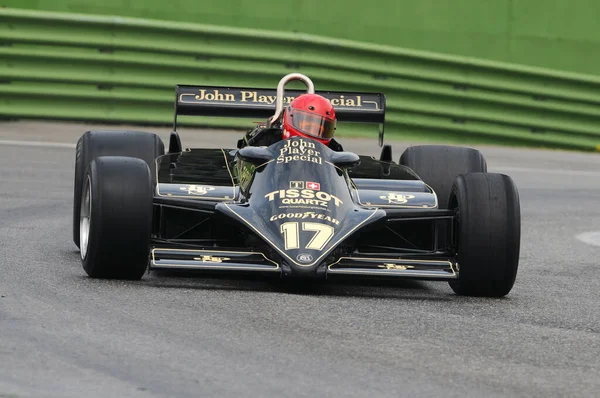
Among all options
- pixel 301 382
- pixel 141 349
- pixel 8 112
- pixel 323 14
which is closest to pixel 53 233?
pixel 141 349

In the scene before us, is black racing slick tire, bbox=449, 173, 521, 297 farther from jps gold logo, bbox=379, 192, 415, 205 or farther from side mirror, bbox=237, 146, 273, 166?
side mirror, bbox=237, 146, 273, 166

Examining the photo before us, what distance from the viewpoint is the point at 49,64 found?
55.9 feet

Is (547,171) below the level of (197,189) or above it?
below

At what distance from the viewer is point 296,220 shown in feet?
24.6

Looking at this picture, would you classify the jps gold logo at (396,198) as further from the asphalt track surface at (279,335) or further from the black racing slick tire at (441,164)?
the black racing slick tire at (441,164)

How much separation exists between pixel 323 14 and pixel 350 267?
1072cm

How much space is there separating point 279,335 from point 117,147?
357 cm

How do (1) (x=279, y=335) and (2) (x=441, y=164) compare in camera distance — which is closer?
(1) (x=279, y=335)

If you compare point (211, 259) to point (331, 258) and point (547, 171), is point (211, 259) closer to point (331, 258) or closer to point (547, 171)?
point (331, 258)

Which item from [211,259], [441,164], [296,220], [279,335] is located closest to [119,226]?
[211,259]

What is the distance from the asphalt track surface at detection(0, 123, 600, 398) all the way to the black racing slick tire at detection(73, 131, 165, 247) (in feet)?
2.06

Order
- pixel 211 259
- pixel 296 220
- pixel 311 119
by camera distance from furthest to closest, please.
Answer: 1. pixel 311 119
2. pixel 296 220
3. pixel 211 259

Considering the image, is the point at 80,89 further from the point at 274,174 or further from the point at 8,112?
the point at 274,174

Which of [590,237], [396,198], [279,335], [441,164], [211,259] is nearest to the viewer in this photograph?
[279,335]
